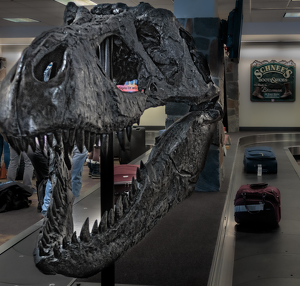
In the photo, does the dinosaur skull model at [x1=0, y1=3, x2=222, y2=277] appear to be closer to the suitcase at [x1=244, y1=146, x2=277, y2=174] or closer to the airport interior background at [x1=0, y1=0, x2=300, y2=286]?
the airport interior background at [x1=0, y1=0, x2=300, y2=286]

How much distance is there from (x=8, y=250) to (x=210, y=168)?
2.12 metres

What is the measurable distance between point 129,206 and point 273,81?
41.5 feet

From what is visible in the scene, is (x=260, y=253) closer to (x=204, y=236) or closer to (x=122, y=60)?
(x=204, y=236)

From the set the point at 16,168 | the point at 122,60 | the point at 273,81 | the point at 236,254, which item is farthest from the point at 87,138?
the point at 273,81

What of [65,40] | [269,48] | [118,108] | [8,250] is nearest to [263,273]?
[8,250]

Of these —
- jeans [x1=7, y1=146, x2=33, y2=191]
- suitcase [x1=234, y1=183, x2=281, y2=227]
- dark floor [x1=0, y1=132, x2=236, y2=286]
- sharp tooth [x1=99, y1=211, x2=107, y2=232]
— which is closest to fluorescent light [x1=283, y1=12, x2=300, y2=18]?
suitcase [x1=234, y1=183, x2=281, y2=227]

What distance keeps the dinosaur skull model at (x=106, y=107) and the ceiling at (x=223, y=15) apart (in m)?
7.15

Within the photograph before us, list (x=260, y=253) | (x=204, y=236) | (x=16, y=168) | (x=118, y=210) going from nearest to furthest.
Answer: (x=118, y=210), (x=204, y=236), (x=260, y=253), (x=16, y=168)

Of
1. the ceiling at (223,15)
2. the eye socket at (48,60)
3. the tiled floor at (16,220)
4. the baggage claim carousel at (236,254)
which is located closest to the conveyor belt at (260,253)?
the baggage claim carousel at (236,254)

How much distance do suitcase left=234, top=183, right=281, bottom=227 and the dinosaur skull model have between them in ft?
7.16

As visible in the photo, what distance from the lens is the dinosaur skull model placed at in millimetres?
860

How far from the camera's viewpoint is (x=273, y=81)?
1281cm

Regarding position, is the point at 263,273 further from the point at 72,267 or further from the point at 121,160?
the point at 121,160

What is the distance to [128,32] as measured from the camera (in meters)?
1.18
